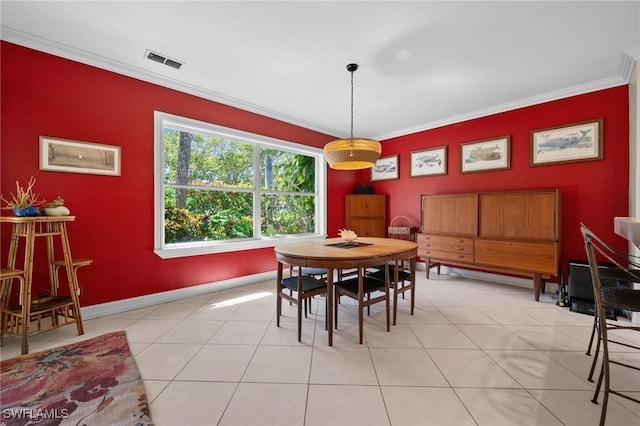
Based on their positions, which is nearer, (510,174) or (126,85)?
(126,85)

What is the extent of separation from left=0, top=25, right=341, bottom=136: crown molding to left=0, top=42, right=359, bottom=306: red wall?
0.18 ft

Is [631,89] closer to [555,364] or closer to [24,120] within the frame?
[555,364]

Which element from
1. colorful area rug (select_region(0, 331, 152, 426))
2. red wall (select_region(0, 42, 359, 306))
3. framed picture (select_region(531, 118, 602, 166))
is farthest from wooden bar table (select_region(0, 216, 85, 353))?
framed picture (select_region(531, 118, 602, 166))

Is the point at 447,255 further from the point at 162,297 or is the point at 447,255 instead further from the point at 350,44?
the point at 162,297

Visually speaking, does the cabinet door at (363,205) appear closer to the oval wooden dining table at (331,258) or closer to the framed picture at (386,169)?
the framed picture at (386,169)

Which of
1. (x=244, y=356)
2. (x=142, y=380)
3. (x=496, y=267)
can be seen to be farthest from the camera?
(x=496, y=267)

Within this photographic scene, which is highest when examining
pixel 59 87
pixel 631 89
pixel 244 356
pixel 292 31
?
pixel 292 31

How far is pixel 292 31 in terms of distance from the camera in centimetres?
229

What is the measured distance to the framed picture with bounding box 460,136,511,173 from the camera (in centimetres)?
396

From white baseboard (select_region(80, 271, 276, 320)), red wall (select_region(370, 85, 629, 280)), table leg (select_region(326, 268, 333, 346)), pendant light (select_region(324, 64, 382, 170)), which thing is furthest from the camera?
red wall (select_region(370, 85, 629, 280))

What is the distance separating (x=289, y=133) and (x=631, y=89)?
4.40 metres

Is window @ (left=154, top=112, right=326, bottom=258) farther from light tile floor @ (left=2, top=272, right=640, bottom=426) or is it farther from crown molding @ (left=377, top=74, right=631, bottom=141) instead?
crown molding @ (left=377, top=74, right=631, bottom=141)

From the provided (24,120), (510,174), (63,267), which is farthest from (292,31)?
(510,174)

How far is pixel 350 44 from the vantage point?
245cm
